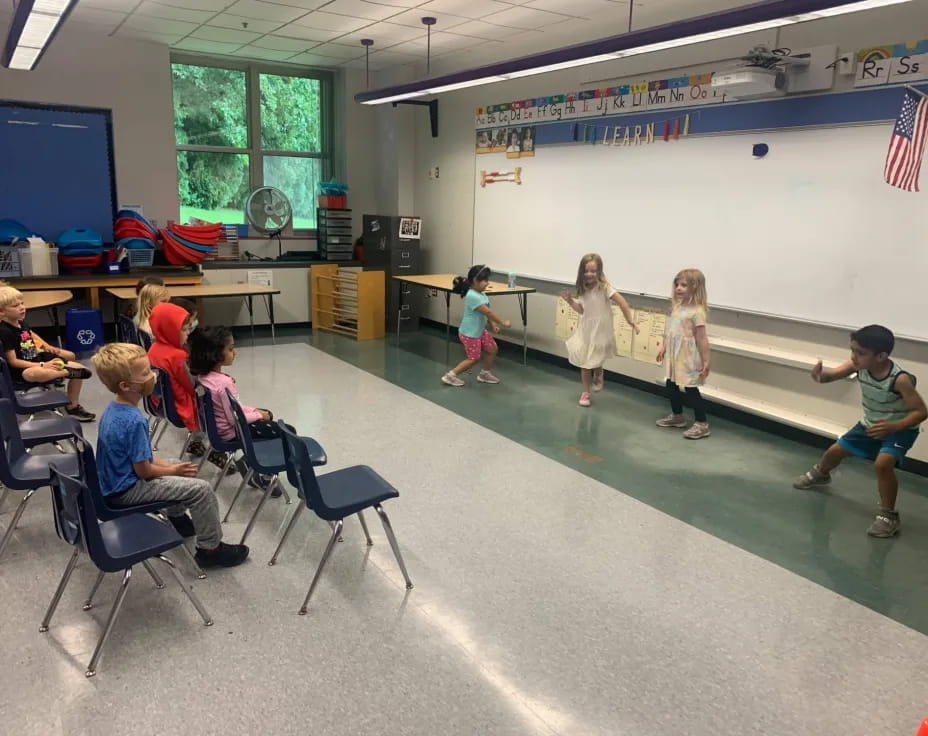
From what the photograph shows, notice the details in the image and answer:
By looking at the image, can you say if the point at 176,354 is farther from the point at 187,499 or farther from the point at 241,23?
the point at 241,23

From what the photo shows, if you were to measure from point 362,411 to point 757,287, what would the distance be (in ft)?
9.77

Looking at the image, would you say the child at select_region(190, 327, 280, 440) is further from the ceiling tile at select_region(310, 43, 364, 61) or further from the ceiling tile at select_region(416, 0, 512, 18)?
the ceiling tile at select_region(310, 43, 364, 61)

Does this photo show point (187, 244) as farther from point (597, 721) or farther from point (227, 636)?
point (597, 721)

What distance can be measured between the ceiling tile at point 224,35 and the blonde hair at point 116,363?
5.32m

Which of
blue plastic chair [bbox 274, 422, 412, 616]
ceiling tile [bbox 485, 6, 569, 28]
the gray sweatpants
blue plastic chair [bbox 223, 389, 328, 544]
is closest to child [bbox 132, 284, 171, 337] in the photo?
blue plastic chair [bbox 223, 389, 328, 544]

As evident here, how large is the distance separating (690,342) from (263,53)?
585 centimetres

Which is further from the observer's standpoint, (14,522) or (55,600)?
(14,522)

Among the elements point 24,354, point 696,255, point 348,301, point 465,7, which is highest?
point 465,7

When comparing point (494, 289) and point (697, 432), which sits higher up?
point (494, 289)

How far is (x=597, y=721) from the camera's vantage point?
2.13 meters

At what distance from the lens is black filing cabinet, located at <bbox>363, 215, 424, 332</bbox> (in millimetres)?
8234

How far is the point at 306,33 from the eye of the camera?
6.78 metres

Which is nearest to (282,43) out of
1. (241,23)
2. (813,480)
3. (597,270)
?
(241,23)

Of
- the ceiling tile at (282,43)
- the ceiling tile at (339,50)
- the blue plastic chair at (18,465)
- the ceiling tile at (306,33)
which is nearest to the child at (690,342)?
the blue plastic chair at (18,465)
